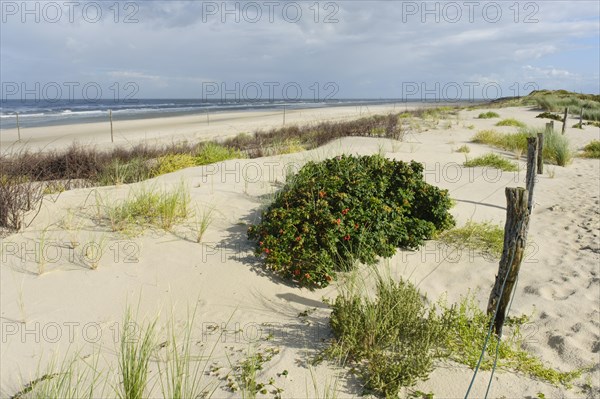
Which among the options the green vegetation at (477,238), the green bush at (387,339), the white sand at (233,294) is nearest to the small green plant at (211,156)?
the white sand at (233,294)

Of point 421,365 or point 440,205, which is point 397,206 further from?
point 421,365

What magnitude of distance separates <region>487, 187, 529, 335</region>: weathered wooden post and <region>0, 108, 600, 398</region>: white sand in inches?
19.0

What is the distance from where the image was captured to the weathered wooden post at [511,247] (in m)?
3.59

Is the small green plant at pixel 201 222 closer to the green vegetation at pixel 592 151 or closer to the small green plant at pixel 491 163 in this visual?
the small green plant at pixel 491 163

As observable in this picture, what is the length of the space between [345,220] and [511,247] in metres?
1.96

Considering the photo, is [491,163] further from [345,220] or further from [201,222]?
[201,222]

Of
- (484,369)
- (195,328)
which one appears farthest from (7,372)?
(484,369)

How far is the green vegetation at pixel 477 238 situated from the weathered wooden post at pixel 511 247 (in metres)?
2.13

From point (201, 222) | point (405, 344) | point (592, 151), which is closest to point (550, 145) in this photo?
point (592, 151)

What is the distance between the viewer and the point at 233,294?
→ 4531mm

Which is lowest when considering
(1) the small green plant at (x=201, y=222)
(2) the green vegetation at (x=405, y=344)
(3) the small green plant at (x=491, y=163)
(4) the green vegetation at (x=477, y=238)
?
(2) the green vegetation at (x=405, y=344)

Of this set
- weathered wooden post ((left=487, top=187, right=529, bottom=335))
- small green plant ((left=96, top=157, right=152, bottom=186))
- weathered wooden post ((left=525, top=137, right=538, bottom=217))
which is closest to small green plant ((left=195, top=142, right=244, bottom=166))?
small green plant ((left=96, top=157, right=152, bottom=186))

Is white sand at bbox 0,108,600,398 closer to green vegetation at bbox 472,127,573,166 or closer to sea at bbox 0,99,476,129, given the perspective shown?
green vegetation at bbox 472,127,573,166

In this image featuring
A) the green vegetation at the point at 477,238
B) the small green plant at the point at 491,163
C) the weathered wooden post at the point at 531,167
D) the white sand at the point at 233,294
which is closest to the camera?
the white sand at the point at 233,294
